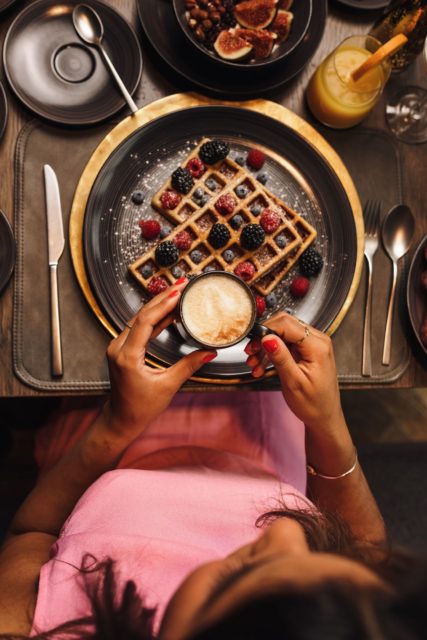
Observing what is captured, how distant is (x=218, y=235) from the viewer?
4.58ft

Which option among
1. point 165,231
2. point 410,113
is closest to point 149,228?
point 165,231

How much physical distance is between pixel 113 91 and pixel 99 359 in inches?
29.8

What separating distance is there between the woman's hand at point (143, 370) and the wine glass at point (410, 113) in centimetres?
90

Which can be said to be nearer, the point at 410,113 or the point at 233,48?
the point at 233,48

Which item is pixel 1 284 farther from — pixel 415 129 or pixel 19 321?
pixel 415 129

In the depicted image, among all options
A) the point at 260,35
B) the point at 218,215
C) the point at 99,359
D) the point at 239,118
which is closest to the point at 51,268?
the point at 99,359

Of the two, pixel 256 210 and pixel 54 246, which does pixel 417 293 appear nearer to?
pixel 256 210

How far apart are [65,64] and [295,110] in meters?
0.68

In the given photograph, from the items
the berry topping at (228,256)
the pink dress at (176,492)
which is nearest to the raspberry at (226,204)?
the berry topping at (228,256)

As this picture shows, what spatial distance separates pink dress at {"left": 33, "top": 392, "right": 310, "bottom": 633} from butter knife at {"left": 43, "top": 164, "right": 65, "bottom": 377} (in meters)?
0.30

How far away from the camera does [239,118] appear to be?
1.45m

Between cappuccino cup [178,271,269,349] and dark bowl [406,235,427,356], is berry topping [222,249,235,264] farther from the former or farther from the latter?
dark bowl [406,235,427,356]

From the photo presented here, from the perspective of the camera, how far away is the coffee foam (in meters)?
1.23

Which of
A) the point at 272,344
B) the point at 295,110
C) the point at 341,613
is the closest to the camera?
the point at 341,613
